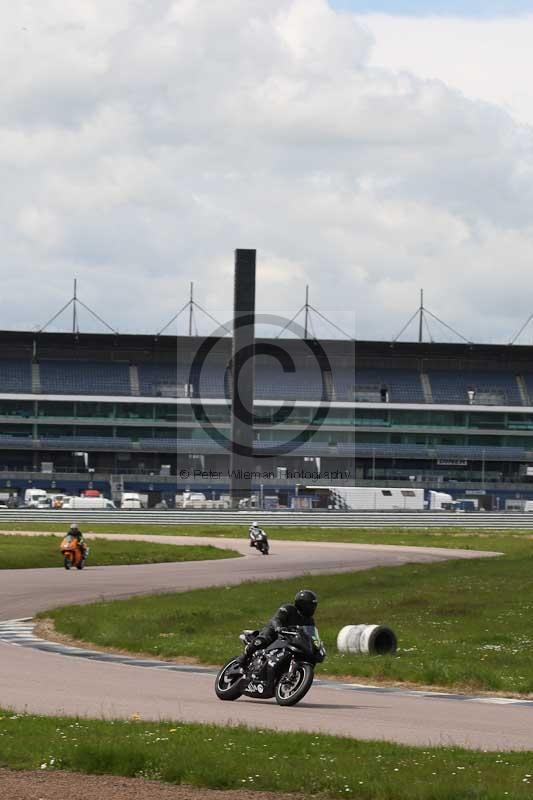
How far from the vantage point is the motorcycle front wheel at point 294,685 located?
56.4ft

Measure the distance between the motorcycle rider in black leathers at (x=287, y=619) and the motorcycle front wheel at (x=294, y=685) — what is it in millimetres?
506

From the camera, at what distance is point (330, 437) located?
132 m

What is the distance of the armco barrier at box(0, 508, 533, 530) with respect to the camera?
Answer: 3428 inches

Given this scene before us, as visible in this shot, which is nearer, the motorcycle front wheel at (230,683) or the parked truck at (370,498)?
the motorcycle front wheel at (230,683)

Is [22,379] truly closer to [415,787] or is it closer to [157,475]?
[157,475]

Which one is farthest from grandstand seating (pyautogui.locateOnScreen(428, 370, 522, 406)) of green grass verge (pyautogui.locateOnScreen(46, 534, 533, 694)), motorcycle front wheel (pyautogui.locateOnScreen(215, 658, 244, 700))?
motorcycle front wheel (pyautogui.locateOnScreen(215, 658, 244, 700))

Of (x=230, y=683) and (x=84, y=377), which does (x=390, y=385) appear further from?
(x=230, y=683)

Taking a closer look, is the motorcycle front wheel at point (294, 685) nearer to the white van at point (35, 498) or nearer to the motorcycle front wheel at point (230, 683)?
the motorcycle front wheel at point (230, 683)

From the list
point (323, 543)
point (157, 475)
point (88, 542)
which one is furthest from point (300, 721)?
point (157, 475)

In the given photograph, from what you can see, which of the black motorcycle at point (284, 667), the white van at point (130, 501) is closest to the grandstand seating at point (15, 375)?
the white van at point (130, 501)

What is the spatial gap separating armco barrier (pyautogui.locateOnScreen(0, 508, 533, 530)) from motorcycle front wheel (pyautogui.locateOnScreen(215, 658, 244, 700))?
67123 mm

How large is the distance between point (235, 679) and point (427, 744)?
4.50m

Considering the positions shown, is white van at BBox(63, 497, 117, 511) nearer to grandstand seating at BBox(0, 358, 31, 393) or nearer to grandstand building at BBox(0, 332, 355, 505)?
grandstand building at BBox(0, 332, 355, 505)

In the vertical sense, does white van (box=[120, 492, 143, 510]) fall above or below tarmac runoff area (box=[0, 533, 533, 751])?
above
